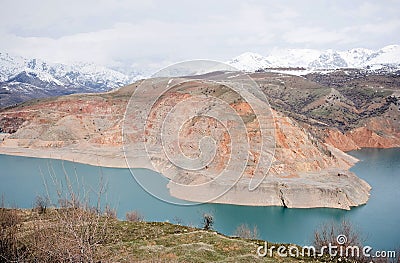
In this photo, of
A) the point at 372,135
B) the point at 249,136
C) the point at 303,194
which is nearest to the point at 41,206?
the point at 249,136

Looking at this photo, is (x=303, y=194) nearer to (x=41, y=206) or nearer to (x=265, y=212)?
(x=265, y=212)

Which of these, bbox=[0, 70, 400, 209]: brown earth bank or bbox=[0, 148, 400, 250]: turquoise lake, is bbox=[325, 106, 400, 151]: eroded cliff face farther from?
bbox=[0, 148, 400, 250]: turquoise lake

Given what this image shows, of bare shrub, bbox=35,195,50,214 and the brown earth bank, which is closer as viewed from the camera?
bare shrub, bbox=35,195,50,214

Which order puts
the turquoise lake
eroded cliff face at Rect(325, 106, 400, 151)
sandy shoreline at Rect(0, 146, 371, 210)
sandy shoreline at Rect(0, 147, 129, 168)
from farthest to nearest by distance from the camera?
eroded cliff face at Rect(325, 106, 400, 151) → sandy shoreline at Rect(0, 147, 129, 168) → sandy shoreline at Rect(0, 146, 371, 210) → the turquoise lake

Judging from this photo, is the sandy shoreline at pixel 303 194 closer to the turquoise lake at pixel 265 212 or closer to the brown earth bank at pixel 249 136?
the brown earth bank at pixel 249 136

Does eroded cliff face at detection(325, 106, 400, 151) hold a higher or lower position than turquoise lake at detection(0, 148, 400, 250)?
higher

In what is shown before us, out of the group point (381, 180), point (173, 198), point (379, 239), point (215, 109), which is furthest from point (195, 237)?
point (381, 180)

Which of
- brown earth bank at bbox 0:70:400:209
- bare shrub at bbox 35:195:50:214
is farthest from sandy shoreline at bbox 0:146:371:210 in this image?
bare shrub at bbox 35:195:50:214
